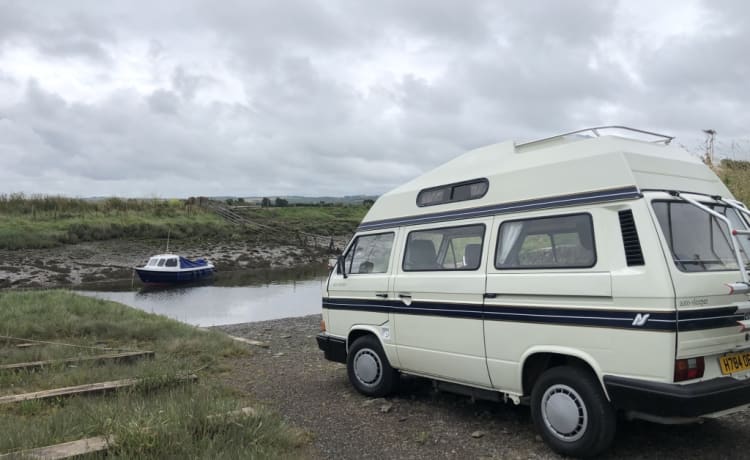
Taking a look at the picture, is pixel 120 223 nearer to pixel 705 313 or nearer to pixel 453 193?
pixel 453 193

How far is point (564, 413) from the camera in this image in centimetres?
507

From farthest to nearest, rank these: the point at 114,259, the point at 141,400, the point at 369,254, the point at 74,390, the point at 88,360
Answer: the point at 114,259, the point at 88,360, the point at 369,254, the point at 74,390, the point at 141,400

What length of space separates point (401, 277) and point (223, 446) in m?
2.77

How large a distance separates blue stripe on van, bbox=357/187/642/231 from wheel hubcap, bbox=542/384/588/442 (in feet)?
5.40

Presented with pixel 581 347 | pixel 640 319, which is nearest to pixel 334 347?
pixel 581 347

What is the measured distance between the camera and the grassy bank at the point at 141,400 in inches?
196

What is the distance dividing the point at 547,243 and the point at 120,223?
4486 centimetres

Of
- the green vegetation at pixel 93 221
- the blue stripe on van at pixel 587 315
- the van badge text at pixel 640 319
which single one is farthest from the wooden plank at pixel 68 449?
the green vegetation at pixel 93 221

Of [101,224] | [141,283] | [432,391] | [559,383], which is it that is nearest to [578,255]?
[559,383]

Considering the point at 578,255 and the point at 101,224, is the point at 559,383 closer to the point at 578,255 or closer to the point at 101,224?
the point at 578,255

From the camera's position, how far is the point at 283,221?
59812 mm

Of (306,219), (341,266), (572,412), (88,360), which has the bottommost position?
(88,360)

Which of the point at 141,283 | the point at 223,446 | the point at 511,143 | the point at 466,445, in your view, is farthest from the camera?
the point at 141,283

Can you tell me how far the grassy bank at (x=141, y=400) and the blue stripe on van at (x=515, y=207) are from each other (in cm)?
273
